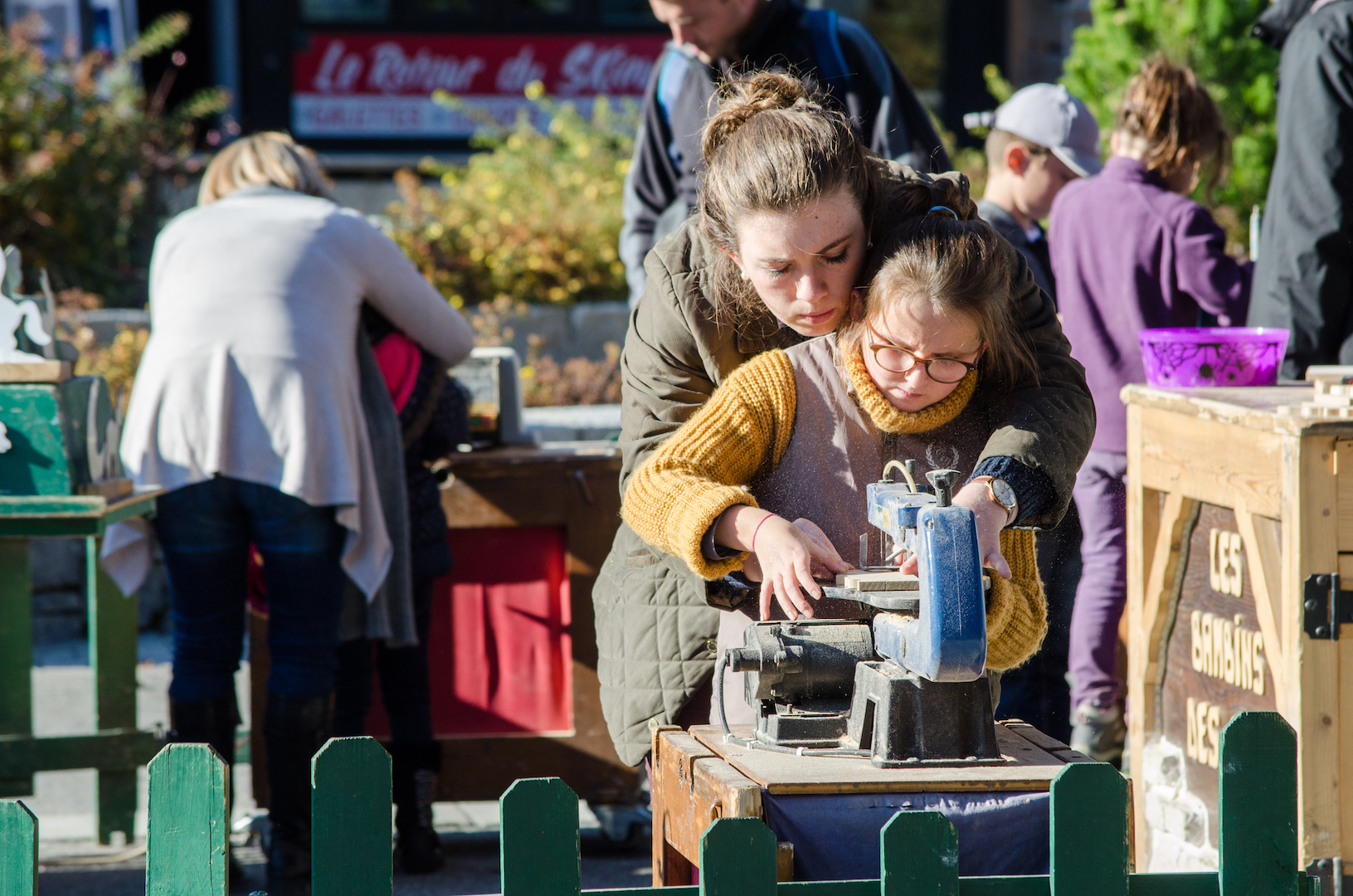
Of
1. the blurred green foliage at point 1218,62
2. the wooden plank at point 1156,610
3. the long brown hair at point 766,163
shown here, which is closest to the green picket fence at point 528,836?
the long brown hair at point 766,163

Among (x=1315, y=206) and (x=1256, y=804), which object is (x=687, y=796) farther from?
(x=1315, y=206)

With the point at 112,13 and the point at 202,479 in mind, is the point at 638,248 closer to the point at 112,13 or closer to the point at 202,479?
the point at 202,479

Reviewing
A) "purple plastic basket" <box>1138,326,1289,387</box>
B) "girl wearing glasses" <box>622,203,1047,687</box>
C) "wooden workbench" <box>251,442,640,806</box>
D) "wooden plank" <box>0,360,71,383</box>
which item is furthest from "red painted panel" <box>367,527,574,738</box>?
"girl wearing glasses" <box>622,203,1047,687</box>

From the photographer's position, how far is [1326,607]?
7.64ft

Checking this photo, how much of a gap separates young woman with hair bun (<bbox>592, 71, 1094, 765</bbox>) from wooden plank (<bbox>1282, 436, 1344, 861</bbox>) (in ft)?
1.89

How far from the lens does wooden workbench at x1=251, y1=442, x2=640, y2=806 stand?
12.1ft

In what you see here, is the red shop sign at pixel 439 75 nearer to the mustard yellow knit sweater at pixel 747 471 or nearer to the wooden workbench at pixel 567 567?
the wooden workbench at pixel 567 567

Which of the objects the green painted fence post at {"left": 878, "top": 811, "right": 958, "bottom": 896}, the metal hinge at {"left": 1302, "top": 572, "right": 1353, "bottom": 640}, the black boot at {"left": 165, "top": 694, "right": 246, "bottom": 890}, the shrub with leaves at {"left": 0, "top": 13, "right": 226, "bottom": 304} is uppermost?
the shrub with leaves at {"left": 0, "top": 13, "right": 226, "bottom": 304}

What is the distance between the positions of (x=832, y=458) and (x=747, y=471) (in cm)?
12

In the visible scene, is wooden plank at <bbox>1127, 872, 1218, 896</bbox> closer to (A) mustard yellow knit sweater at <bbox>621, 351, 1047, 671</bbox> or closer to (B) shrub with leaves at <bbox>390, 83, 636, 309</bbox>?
(A) mustard yellow knit sweater at <bbox>621, 351, 1047, 671</bbox>

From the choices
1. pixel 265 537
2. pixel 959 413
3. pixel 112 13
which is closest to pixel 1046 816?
pixel 959 413

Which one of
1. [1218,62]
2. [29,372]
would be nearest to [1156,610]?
[29,372]

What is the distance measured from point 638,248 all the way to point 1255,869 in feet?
7.93

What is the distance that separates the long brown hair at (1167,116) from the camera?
11.9 feet
